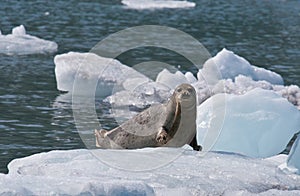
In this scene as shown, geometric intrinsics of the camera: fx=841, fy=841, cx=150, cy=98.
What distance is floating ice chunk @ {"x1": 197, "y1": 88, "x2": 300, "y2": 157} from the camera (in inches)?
326

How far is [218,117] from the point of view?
8430 millimetres

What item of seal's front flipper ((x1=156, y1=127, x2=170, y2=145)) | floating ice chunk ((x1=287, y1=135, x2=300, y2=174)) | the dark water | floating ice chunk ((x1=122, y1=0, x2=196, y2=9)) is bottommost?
floating ice chunk ((x1=122, y1=0, x2=196, y2=9))

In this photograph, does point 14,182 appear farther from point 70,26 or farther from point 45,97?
point 70,26

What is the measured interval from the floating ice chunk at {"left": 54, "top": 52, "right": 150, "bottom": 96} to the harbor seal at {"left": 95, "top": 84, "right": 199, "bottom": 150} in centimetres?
541

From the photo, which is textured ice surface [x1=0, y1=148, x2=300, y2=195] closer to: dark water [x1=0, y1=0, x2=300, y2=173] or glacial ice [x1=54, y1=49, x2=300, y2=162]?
glacial ice [x1=54, y1=49, x2=300, y2=162]

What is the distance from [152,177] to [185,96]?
1204 mm

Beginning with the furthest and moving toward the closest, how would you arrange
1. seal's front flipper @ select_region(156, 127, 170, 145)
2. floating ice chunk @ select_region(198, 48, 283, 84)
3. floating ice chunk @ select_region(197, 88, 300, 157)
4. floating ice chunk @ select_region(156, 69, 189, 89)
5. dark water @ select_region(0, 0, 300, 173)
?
1. floating ice chunk @ select_region(198, 48, 283, 84)
2. floating ice chunk @ select_region(156, 69, 189, 89)
3. dark water @ select_region(0, 0, 300, 173)
4. floating ice chunk @ select_region(197, 88, 300, 157)
5. seal's front flipper @ select_region(156, 127, 170, 145)

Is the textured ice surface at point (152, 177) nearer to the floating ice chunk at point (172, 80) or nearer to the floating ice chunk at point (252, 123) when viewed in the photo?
the floating ice chunk at point (252, 123)

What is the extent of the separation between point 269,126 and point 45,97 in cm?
479

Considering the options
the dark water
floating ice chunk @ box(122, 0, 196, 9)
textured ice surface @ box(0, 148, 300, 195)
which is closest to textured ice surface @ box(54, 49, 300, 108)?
the dark water

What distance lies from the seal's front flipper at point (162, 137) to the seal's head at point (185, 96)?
271mm

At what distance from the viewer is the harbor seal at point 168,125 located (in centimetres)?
703

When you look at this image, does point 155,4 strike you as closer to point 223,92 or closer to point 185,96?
point 223,92

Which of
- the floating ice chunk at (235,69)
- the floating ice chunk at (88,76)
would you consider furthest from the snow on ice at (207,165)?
the floating ice chunk at (235,69)
